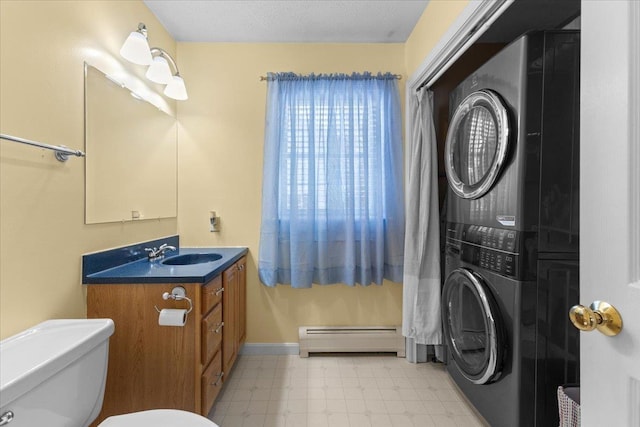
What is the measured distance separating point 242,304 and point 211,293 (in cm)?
84

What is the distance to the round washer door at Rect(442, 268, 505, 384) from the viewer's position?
1.46 m

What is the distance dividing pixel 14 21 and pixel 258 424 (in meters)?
2.21

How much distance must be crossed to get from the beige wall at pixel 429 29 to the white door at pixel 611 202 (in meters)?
1.14

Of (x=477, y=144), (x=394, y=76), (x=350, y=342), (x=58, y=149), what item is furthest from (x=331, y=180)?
(x=58, y=149)

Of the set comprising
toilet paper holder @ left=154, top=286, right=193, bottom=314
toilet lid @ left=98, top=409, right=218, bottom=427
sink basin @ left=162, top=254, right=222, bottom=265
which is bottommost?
toilet lid @ left=98, top=409, right=218, bottom=427

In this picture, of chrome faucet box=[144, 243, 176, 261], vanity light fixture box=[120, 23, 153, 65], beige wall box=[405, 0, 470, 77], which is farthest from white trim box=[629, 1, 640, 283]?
chrome faucet box=[144, 243, 176, 261]

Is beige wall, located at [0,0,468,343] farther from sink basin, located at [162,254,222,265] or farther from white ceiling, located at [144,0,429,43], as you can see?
sink basin, located at [162,254,222,265]

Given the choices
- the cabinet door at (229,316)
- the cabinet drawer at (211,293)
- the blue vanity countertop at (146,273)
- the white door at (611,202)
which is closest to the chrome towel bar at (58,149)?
the blue vanity countertop at (146,273)

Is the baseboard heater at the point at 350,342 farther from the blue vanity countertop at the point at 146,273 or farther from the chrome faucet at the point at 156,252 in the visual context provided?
the chrome faucet at the point at 156,252

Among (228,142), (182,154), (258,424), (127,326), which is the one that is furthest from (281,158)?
(258,424)

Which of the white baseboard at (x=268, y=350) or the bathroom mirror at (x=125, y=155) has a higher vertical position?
the bathroom mirror at (x=125, y=155)

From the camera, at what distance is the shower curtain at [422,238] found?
2.27 m

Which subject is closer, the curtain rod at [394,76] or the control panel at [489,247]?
the control panel at [489,247]

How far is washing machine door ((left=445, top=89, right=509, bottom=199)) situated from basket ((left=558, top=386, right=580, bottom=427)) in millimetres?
900
